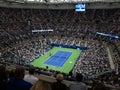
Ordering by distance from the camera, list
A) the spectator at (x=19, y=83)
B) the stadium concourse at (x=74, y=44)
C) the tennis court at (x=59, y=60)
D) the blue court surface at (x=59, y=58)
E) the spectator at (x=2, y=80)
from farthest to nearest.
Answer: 1. the blue court surface at (x=59, y=58)
2. the tennis court at (x=59, y=60)
3. the stadium concourse at (x=74, y=44)
4. the spectator at (x=2, y=80)
5. the spectator at (x=19, y=83)

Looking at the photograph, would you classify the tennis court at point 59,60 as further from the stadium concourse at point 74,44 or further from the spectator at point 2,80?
the spectator at point 2,80

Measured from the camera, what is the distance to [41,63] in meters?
31.8

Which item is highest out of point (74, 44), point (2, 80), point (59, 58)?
point (74, 44)

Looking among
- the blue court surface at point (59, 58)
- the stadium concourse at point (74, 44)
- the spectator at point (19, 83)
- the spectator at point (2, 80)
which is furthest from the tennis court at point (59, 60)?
the spectator at point (19, 83)

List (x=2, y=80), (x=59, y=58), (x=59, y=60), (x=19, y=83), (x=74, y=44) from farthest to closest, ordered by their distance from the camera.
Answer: (x=74, y=44) < (x=59, y=58) < (x=59, y=60) < (x=2, y=80) < (x=19, y=83)

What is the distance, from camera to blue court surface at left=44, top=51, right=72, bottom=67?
32088mm

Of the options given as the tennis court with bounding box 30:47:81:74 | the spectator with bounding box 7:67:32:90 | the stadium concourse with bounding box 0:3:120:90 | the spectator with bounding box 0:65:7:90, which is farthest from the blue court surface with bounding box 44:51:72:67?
the spectator with bounding box 7:67:32:90

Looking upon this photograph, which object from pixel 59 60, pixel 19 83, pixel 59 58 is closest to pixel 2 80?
pixel 19 83

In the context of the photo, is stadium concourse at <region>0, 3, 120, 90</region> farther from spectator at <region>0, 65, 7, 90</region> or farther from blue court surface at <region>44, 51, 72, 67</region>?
spectator at <region>0, 65, 7, 90</region>

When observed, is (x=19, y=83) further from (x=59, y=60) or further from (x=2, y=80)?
(x=59, y=60)

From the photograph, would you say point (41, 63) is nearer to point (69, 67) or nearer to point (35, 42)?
point (69, 67)

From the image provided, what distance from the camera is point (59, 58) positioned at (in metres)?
35.5

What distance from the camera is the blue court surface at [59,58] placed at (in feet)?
105

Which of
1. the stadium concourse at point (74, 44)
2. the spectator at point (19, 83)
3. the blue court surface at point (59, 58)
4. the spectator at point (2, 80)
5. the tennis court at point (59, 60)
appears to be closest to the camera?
the spectator at point (19, 83)
